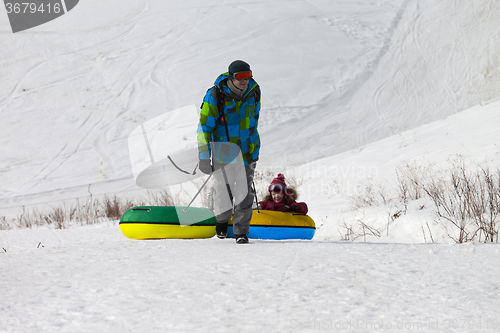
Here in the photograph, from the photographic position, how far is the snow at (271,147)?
1.78m

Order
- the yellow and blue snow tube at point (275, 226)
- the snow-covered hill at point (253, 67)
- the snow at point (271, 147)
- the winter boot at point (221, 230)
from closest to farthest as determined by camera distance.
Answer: the snow at point (271, 147), the winter boot at point (221, 230), the yellow and blue snow tube at point (275, 226), the snow-covered hill at point (253, 67)

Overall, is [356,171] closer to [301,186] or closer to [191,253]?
[301,186]

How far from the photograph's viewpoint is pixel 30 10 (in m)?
28.2

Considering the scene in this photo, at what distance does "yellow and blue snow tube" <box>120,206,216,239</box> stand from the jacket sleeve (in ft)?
2.97

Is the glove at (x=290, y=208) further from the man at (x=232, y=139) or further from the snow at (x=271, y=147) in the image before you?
the man at (x=232, y=139)

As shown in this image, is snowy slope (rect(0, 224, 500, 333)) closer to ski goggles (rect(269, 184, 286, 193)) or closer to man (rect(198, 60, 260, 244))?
man (rect(198, 60, 260, 244))

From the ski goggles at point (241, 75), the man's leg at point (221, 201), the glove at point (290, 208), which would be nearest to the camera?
the ski goggles at point (241, 75)

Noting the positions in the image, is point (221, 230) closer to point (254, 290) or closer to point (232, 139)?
point (232, 139)

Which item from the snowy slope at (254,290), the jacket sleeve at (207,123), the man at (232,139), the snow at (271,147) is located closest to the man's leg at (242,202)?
the man at (232,139)

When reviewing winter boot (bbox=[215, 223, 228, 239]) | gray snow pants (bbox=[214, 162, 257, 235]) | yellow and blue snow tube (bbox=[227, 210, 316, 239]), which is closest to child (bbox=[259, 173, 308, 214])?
yellow and blue snow tube (bbox=[227, 210, 316, 239])

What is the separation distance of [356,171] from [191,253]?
6.49m

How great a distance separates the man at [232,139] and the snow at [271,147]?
40 centimetres

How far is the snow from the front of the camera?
1.78m

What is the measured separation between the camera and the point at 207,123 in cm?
383
